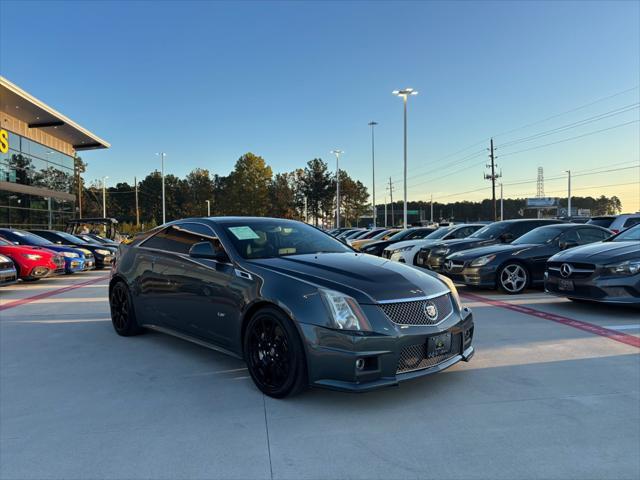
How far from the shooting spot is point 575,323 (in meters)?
6.50

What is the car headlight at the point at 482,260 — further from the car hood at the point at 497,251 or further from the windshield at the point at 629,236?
the windshield at the point at 629,236

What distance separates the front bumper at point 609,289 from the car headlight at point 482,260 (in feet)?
7.38

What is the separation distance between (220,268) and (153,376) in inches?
47.4

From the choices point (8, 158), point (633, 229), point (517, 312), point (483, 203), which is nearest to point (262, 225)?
point (517, 312)

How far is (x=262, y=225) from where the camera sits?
511 centimetres

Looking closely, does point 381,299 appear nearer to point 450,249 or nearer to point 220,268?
point 220,268

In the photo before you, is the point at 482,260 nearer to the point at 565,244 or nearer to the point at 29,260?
the point at 565,244

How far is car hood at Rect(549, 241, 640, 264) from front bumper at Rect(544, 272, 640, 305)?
262 millimetres

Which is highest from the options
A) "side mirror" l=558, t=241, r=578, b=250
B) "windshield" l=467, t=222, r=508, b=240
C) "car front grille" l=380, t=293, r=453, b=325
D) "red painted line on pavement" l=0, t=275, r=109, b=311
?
"windshield" l=467, t=222, r=508, b=240

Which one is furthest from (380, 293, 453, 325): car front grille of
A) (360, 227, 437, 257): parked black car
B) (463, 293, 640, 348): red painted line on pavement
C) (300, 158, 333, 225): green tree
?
(300, 158, 333, 225): green tree

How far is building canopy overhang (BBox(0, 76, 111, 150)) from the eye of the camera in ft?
87.5

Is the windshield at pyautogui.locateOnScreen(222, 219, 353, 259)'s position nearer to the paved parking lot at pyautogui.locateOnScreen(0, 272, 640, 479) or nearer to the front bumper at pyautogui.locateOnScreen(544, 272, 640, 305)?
the paved parking lot at pyautogui.locateOnScreen(0, 272, 640, 479)

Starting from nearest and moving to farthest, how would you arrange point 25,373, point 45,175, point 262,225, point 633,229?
point 25,373, point 262,225, point 633,229, point 45,175

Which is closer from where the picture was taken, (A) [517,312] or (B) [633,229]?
(A) [517,312]
